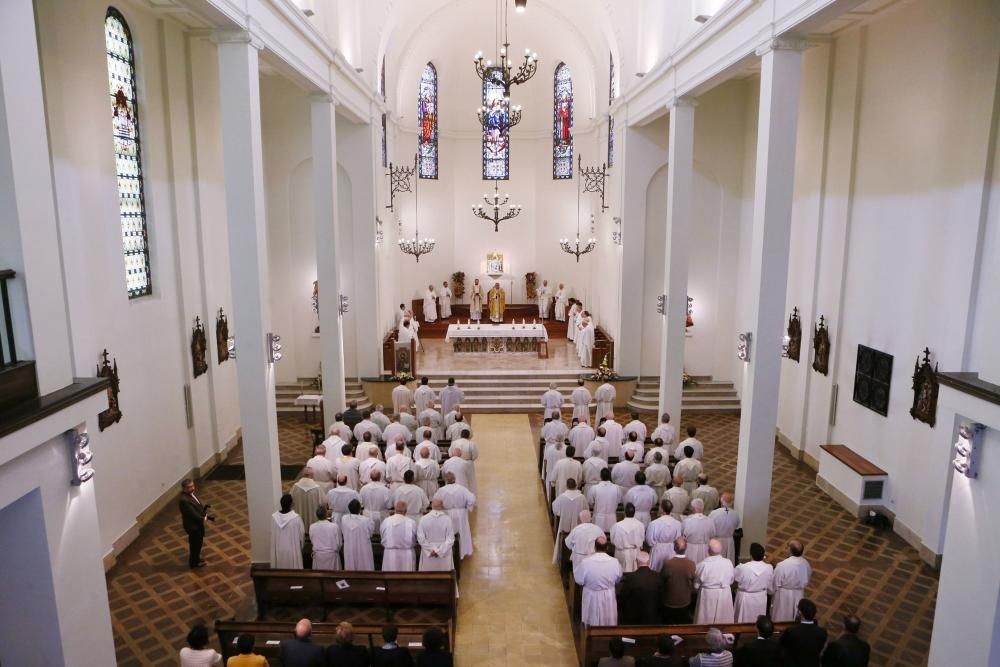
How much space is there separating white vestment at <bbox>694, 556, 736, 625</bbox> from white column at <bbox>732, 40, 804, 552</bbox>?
2.01m

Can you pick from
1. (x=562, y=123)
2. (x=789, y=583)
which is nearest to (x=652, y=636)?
(x=789, y=583)

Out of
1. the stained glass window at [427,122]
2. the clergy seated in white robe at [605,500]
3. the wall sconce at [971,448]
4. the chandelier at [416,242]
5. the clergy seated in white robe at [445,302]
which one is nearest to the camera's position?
the wall sconce at [971,448]

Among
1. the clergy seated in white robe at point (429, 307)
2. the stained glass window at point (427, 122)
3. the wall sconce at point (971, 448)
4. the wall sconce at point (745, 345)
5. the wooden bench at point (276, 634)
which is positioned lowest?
the wooden bench at point (276, 634)

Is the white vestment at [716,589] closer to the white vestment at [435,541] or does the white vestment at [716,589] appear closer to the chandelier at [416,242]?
the white vestment at [435,541]

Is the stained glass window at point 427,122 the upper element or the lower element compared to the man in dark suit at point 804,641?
upper

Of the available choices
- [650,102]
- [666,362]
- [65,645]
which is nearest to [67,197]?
[65,645]

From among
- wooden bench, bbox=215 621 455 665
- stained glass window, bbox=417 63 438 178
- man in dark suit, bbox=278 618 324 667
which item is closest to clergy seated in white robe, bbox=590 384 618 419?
wooden bench, bbox=215 621 455 665

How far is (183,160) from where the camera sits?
40.3 ft

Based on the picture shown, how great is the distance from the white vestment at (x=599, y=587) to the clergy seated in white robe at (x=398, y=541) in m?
2.27

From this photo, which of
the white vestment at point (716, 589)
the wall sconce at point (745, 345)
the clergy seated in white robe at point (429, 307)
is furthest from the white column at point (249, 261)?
the clergy seated in white robe at point (429, 307)

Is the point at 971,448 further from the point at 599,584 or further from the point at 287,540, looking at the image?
the point at 287,540

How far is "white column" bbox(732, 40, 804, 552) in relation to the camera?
28.7 ft

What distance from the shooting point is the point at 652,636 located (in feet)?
23.1

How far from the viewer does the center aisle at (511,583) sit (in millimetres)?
7926
